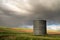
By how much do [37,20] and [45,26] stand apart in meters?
1.42

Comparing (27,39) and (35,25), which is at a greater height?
(35,25)

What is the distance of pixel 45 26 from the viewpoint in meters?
21.4

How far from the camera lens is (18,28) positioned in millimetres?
20922

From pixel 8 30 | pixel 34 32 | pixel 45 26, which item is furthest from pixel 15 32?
pixel 45 26

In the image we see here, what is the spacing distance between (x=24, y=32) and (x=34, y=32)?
4.72 ft

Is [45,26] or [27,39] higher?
[45,26]

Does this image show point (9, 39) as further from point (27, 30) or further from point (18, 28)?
point (27, 30)

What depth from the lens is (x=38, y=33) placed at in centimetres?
2130

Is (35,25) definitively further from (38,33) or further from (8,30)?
(8,30)

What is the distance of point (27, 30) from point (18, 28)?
1.79 meters

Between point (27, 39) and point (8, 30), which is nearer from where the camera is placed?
point (27, 39)

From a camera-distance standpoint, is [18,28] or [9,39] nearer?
[9,39]

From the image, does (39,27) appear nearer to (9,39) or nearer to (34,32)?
(34,32)

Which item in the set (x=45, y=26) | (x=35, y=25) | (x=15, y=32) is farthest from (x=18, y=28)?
(x=45, y=26)
